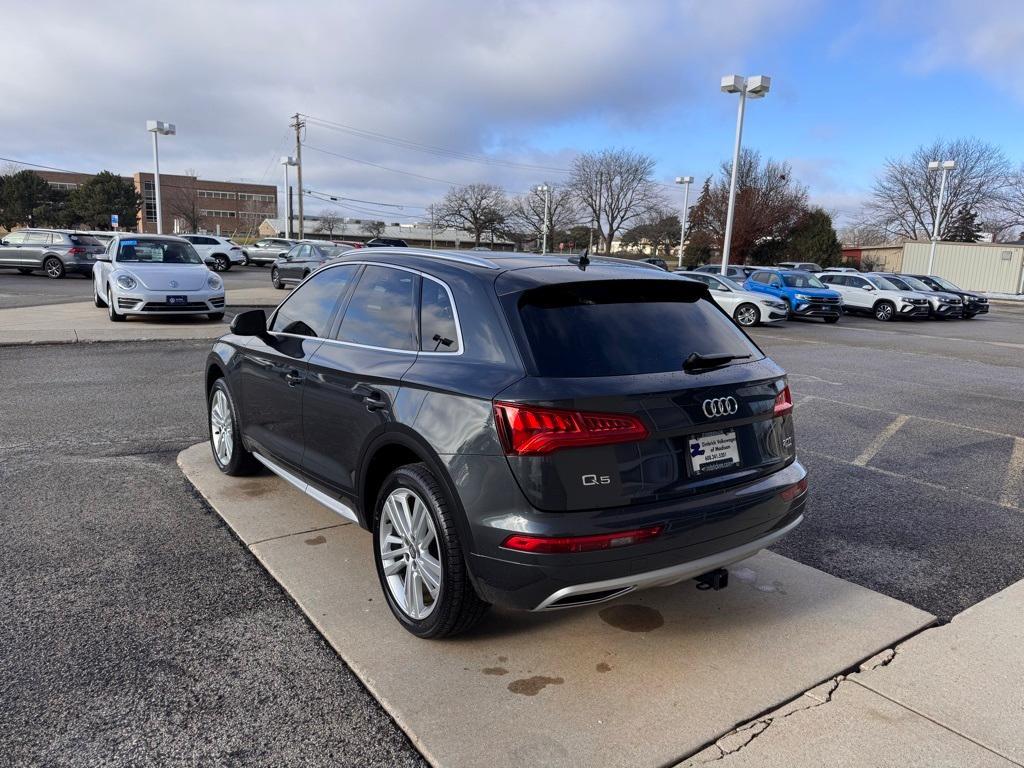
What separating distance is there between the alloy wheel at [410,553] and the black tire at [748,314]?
60.8 feet

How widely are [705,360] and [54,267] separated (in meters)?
30.4

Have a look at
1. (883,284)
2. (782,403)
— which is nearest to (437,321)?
(782,403)

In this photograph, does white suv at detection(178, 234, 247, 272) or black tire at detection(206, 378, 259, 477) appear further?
white suv at detection(178, 234, 247, 272)

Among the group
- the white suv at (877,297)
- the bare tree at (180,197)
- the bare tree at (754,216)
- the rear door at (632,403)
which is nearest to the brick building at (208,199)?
the bare tree at (180,197)

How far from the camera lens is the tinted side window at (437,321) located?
3.19m

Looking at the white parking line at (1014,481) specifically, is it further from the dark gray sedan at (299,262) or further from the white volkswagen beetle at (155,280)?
the dark gray sedan at (299,262)

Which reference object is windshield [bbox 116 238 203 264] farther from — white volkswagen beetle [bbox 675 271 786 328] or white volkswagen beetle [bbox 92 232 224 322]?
white volkswagen beetle [bbox 675 271 786 328]

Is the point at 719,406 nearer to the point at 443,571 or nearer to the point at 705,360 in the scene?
the point at 705,360

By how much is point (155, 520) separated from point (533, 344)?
2.96m

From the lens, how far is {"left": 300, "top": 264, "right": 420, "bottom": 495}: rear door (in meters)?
3.36

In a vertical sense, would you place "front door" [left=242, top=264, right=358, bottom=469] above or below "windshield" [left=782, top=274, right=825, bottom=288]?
below

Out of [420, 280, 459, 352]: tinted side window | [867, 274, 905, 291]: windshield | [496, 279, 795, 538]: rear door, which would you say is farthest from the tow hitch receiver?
[867, 274, 905, 291]: windshield

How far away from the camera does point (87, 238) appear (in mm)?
28125

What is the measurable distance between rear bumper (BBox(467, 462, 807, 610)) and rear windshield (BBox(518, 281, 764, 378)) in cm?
55
